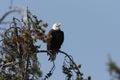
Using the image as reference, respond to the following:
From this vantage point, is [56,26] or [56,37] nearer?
[56,37]

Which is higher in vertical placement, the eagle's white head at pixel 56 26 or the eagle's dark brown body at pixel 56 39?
the eagle's white head at pixel 56 26

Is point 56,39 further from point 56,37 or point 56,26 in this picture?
point 56,26

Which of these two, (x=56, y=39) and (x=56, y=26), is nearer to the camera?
(x=56, y=39)

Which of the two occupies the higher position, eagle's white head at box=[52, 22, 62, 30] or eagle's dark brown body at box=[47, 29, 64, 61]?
eagle's white head at box=[52, 22, 62, 30]

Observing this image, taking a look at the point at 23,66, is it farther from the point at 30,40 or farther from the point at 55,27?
the point at 55,27

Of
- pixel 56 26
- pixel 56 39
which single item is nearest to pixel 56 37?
pixel 56 39

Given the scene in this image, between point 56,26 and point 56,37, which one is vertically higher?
point 56,26

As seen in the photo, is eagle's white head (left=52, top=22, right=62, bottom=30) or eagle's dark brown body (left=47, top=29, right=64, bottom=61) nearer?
eagle's dark brown body (left=47, top=29, right=64, bottom=61)

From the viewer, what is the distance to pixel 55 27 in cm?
891

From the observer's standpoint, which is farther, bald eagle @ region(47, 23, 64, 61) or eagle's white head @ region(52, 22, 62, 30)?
eagle's white head @ region(52, 22, 62, 30)

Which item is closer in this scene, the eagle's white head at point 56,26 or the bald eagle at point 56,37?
the bald eagle at point 56,37

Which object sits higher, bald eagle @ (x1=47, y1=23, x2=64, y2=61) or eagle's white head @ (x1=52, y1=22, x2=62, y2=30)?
eagle's white head @ (x1=52, y1=22, x2=62, y2=30)

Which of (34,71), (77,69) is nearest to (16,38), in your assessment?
(34,71)

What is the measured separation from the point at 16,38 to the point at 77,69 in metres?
0.99
